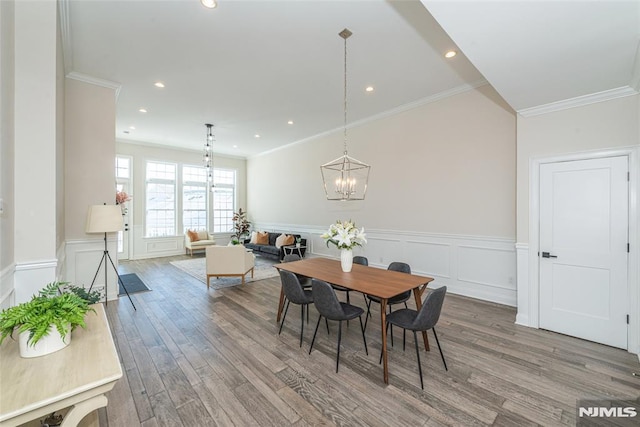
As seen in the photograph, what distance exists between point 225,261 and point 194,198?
4.79 meters

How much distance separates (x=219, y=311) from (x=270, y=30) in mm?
3672

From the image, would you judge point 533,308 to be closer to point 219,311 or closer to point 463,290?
point 463,290

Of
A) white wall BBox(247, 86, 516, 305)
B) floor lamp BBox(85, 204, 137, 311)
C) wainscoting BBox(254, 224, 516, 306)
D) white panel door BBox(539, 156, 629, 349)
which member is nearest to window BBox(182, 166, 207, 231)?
white wall BBox(247, 86, 516, 305)

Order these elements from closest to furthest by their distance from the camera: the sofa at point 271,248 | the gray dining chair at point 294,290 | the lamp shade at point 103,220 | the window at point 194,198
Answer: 1. the gray dining chair at point 294,290
2. the lamp shade at point 103,220
3. the sofa at point 271,248
4. the window at point 194,198

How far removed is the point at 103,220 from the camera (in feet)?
12.3

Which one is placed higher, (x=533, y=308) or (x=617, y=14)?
(x=617, y=14)

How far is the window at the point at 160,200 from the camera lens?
26.4 ft

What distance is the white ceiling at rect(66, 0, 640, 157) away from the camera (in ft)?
6.46

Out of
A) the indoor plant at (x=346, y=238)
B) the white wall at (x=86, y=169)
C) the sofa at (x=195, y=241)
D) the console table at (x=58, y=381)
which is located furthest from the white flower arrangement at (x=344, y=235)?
the sofa at (x=195, y=241)

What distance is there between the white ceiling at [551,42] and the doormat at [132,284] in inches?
226

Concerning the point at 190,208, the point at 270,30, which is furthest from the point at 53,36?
the point at 190,208

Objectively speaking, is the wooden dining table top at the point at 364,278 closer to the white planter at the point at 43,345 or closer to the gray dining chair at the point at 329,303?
the gray dining chair at the point at 329,303

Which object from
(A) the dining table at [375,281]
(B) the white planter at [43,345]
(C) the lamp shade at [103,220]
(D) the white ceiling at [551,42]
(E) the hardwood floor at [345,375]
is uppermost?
(D) the white ceiling at [551,42]

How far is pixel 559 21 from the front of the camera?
6.16 feet
